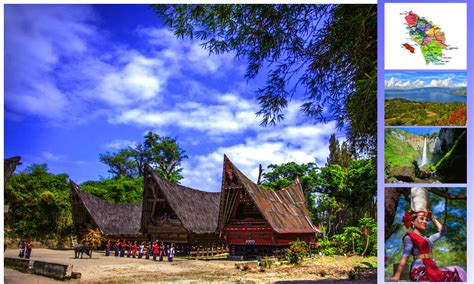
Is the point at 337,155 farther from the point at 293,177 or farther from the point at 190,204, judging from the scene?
the point at 190,204

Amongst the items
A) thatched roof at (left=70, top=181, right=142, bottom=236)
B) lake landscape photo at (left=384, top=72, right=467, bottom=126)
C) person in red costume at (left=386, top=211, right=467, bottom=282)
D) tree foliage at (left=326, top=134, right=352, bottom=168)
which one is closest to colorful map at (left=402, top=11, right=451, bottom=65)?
lake landscape photo at (left=384, top=72, right=467, bottom=126)

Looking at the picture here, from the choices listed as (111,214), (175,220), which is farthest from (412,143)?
(111,214)

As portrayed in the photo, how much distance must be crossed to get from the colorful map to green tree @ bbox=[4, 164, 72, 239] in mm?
7983

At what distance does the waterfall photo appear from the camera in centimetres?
462

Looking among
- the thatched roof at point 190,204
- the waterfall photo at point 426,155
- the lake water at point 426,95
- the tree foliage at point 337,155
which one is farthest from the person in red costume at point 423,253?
the thatched roof at point 190,204

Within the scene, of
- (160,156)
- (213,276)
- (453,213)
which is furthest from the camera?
(160,156)

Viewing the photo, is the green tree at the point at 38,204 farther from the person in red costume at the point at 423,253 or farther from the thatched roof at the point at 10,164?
the person in red costume at the point at 423,253

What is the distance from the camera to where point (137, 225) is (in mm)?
12102

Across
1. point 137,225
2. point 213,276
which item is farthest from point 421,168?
point 137,225

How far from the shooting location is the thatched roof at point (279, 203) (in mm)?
8852

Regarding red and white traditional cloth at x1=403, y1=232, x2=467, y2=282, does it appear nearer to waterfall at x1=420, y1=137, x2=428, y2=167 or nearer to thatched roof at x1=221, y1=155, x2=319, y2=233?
waterfall at x1=420, y1=137, x2=428, y2=167

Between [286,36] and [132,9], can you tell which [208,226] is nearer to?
[132,9]

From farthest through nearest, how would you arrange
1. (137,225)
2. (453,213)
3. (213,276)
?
(137,225)
(213,276)
(453,213)

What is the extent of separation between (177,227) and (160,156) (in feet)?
5.21
